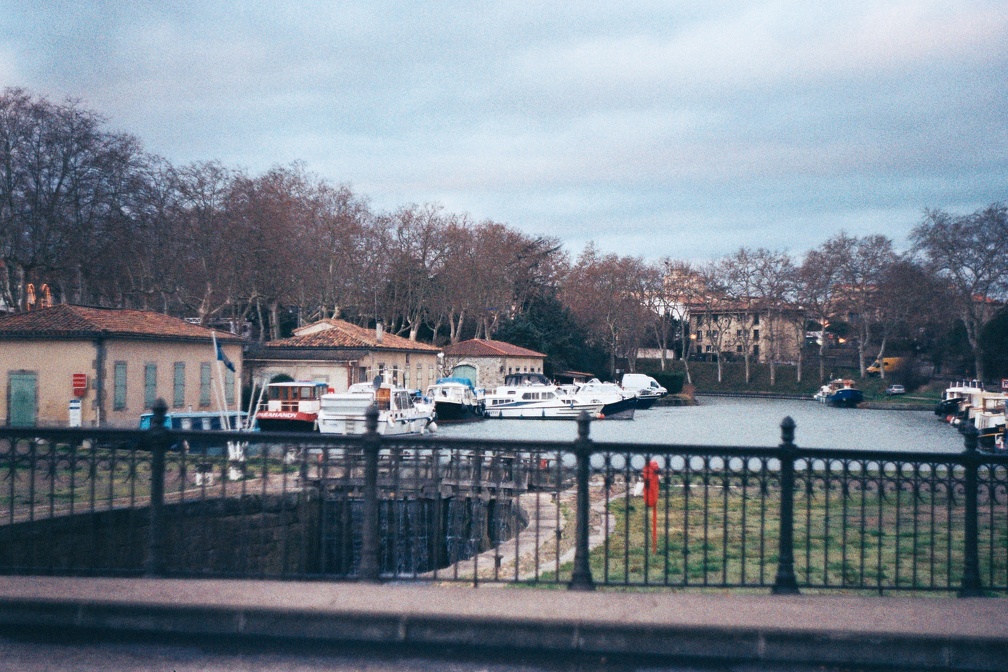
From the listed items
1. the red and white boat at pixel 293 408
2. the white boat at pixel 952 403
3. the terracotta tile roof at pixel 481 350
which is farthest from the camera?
the terracotta tile roof at pixel 481 350

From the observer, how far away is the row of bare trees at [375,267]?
45.5 m

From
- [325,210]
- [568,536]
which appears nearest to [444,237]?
[325,210]

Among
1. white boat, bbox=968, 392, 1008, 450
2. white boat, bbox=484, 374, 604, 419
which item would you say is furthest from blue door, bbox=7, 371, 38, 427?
white boat, bbox=968, 392, 1008, 450

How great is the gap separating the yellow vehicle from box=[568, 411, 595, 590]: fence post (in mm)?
90292

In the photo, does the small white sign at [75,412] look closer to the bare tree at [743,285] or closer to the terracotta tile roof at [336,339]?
the terracotta tile roof at [336,339]

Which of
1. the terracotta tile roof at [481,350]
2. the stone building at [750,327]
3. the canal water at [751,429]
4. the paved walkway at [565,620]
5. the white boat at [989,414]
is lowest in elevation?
the canal water at [751,429]

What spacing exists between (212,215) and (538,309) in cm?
3610

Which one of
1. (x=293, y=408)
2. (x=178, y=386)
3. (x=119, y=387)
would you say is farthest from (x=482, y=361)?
(x=119, y=387)

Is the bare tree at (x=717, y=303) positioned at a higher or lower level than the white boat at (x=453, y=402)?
higher

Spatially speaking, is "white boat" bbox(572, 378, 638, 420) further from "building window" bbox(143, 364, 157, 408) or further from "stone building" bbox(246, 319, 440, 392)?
"building window" bbox(143, 364, 157, 408)

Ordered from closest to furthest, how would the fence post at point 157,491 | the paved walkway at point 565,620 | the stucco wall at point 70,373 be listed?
the paved walkway at point 565,620 < the fence post at point 157,491 < the stucco wall at point 70,373

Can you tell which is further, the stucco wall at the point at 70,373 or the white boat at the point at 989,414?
the white boat at the point at 989,414

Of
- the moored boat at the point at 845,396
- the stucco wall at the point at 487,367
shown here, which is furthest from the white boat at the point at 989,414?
the stucco wall at the point at 487,367

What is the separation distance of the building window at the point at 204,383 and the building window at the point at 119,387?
4.95 meters
